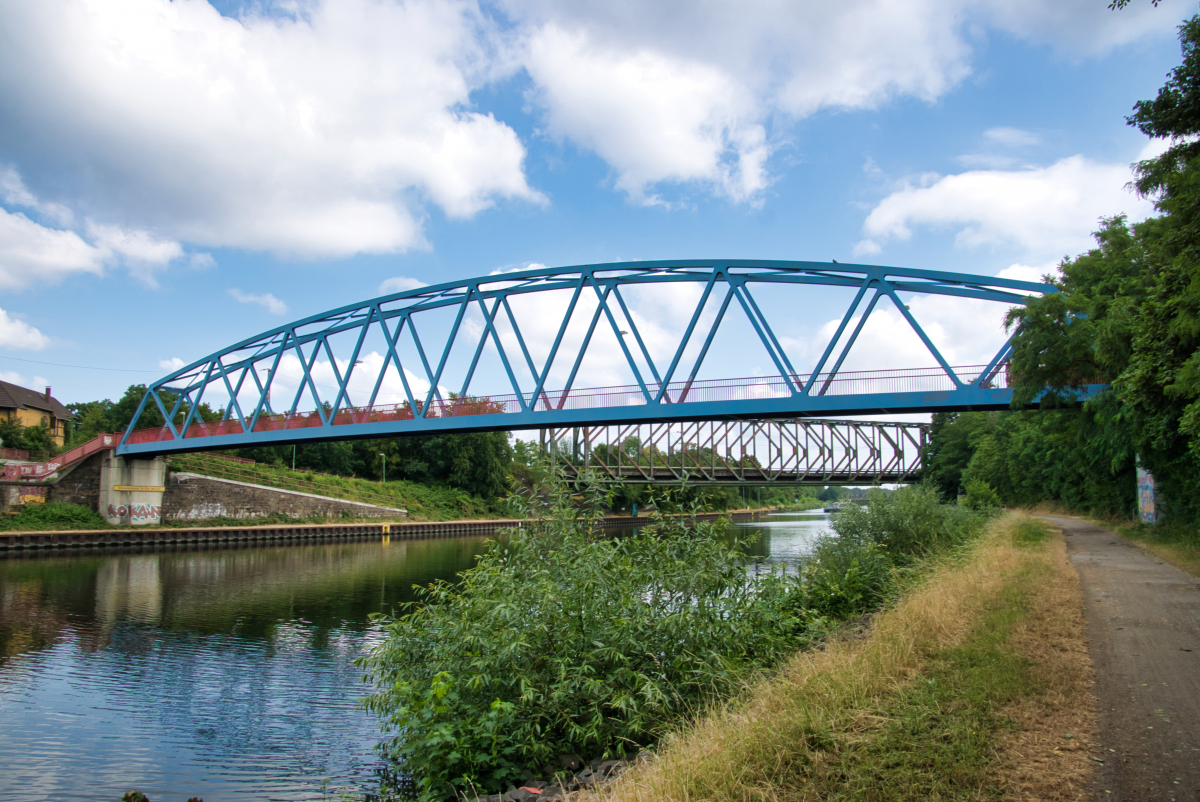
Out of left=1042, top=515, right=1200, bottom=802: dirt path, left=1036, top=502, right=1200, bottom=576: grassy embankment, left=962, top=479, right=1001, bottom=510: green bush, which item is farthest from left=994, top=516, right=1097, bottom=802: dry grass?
left=962, top=479, right=1001, bottom=510: green bush

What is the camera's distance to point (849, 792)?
15.0ft

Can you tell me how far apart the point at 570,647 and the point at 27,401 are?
3952 inches

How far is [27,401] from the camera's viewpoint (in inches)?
3280

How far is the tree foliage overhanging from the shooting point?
11344mm

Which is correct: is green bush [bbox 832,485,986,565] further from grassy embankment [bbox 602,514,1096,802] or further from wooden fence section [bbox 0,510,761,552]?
grassy embankment [bbox 602,514,1096,802]

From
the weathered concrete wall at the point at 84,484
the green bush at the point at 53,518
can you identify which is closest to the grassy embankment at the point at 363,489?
the weathered concrete wall at the point at 84,484

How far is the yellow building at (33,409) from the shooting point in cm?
7819

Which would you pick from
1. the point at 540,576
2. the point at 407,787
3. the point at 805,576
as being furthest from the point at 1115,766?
the point at 805,576

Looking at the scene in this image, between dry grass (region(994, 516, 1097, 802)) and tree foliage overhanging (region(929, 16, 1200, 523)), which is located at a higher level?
tree foliage overhanging (region(929, 16, 1200, 523))

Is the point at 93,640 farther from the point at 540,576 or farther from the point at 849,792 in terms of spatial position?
the point at 849,792

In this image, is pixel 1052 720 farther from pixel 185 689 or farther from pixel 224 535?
pixel 224 535

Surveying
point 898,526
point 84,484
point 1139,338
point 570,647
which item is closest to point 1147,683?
point 570,647

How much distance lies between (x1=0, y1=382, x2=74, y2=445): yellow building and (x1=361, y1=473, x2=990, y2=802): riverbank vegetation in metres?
85.3

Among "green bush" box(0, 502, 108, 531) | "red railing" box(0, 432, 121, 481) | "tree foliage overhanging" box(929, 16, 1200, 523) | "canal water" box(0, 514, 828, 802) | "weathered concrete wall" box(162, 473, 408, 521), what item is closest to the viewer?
"canal water" box(0, 514, 828, 802)
